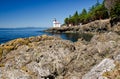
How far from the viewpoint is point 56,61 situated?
1805 cm

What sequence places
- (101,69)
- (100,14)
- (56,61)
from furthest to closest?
(100,14) → (56,61) → (101,69)

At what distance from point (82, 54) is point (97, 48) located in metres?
1.75

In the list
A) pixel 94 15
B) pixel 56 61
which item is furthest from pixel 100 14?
pixel 56 61

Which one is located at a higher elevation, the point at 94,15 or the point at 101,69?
the point at 94,15

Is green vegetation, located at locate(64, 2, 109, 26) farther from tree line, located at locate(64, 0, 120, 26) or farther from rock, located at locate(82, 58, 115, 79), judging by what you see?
rock, located at locate(82, 58, 115, 79)

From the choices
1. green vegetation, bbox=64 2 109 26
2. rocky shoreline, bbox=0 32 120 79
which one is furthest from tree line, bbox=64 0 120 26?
rocky shoreline, bbox=0 32 120 79

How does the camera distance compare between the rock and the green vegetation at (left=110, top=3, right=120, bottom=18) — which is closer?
the rock

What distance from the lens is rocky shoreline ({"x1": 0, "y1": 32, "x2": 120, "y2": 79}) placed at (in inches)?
595

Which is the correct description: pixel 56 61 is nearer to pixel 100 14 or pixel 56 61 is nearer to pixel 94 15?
pixel 100 14

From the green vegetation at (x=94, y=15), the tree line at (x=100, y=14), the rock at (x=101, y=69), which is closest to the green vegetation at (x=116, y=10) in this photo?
the tree line at (x=100, y=14)

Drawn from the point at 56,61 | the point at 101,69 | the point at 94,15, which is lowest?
the point at 56,61

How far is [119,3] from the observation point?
11038 cm

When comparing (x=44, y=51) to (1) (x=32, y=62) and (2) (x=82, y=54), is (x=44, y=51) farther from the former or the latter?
(2) (x=82, y=54)

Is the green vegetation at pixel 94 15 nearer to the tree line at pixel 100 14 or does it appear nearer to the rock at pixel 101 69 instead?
the tree line at pixel 100 14
